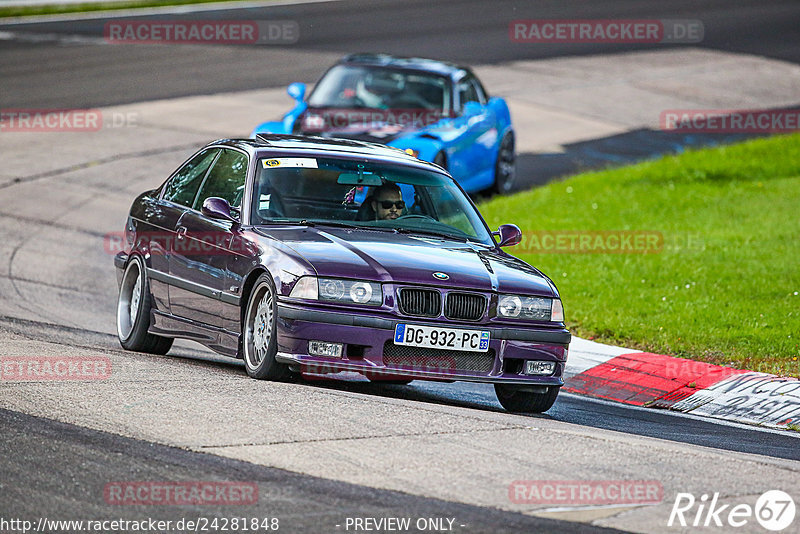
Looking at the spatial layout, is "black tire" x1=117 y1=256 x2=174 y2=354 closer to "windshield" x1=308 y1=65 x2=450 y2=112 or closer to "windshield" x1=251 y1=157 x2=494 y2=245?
"windshield" x1=251 y1=157 x2=494 y2=245

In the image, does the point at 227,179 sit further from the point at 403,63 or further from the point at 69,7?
the point at 69,7

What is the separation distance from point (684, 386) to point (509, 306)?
7.67 feet

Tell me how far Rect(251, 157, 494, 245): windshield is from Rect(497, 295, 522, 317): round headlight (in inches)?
39.9

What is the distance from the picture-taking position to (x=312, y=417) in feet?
22.2

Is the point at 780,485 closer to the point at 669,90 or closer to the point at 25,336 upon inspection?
the point at 25,336

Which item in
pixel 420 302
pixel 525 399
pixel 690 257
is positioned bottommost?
pixel 690 257

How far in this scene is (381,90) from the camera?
54.2 feet

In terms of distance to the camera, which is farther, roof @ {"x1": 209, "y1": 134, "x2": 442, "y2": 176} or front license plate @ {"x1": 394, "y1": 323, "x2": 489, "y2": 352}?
roof @ {"x1": 209, "y1": 134, "x2": 442, "y2": 176}

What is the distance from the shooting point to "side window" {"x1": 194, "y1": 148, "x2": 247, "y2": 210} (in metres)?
8.93

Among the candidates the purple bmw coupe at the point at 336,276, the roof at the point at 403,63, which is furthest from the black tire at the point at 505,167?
the purple bmw coupe at the point at 336,276

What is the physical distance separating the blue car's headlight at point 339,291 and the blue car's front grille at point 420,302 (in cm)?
15

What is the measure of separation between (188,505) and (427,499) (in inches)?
39.2

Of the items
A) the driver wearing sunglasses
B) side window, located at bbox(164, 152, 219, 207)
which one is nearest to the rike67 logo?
the driver wearing sunglasses

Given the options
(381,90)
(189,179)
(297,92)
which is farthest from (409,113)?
(189,179)
